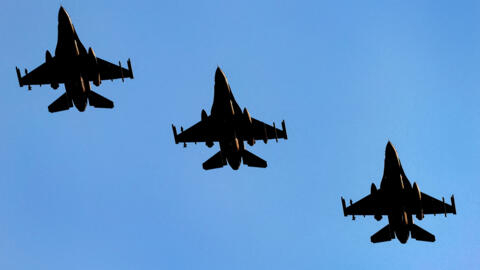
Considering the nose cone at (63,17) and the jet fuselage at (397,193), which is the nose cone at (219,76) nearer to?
the nose cone at (63,17)

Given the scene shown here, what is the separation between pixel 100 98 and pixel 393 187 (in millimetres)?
21698

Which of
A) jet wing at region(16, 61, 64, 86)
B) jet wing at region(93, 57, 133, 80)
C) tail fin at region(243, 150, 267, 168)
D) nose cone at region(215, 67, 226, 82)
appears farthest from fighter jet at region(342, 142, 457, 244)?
jet wing at region(16, 61, 64, 86)

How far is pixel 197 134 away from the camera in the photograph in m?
70.1

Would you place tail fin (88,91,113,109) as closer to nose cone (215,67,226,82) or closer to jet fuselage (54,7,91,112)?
jet fuselage (54,7,91,112)

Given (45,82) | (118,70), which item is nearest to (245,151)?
(118,70)

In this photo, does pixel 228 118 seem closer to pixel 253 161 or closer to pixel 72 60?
pixel 253 161

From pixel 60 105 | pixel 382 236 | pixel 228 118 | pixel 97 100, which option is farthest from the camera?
pixel 382 236

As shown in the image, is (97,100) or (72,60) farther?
(97,100)

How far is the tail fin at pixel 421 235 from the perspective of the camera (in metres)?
69.8

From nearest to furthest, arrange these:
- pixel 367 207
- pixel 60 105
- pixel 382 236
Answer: pixel 60 105 → pixel 367 207 → pixel 382 236

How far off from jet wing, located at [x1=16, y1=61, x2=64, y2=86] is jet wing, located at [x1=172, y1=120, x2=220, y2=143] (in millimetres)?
9023

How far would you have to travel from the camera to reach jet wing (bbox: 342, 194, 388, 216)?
69312 mm

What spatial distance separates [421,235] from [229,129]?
626 inches

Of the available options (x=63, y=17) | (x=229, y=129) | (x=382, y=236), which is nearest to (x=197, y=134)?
(x=229, y=129)
